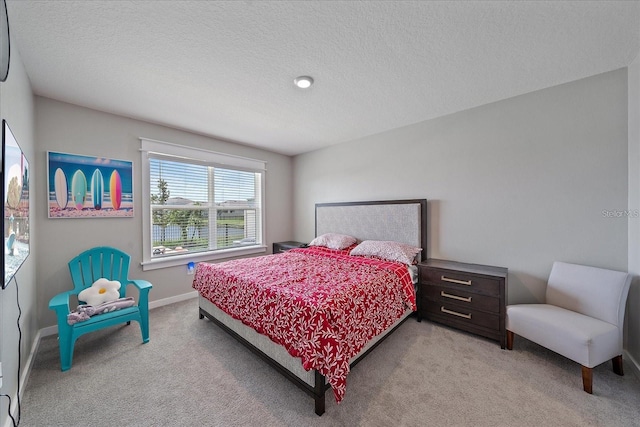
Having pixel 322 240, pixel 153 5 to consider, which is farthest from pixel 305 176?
pixel 153 5

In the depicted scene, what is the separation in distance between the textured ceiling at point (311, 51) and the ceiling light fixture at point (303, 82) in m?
0.07

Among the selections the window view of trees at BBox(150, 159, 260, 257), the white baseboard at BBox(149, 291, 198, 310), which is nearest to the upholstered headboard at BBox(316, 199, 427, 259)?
the window view of trees at BBox(150, 159, 260, 257)

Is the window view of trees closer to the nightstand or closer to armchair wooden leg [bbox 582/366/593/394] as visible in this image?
the nightstand

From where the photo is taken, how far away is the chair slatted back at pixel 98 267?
2.51 metres

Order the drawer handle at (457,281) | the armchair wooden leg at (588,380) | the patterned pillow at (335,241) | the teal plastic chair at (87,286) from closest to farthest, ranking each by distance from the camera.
A: the armchair wooden leg at (588,380) < the teal plastic chair at (87,286) < the drawer handle at (457,281) < the patterned pillow at (335,241)

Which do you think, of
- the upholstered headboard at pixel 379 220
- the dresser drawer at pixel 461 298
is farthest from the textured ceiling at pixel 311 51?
the dresser drawer at pixel 461 298

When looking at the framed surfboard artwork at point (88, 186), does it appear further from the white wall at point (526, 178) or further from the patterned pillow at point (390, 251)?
the white wall at point (526, 178)

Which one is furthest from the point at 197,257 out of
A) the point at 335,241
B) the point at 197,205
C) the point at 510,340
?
the point at 510,340

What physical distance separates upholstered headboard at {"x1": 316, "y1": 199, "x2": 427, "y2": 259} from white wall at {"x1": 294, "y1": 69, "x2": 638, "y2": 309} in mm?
167

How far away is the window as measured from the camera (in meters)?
3.29

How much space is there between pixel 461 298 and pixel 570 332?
0.84 metres

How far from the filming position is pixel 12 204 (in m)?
1.41

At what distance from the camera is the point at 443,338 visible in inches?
96.6

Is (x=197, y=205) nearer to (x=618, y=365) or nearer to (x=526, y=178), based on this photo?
(x=526, y=178)
